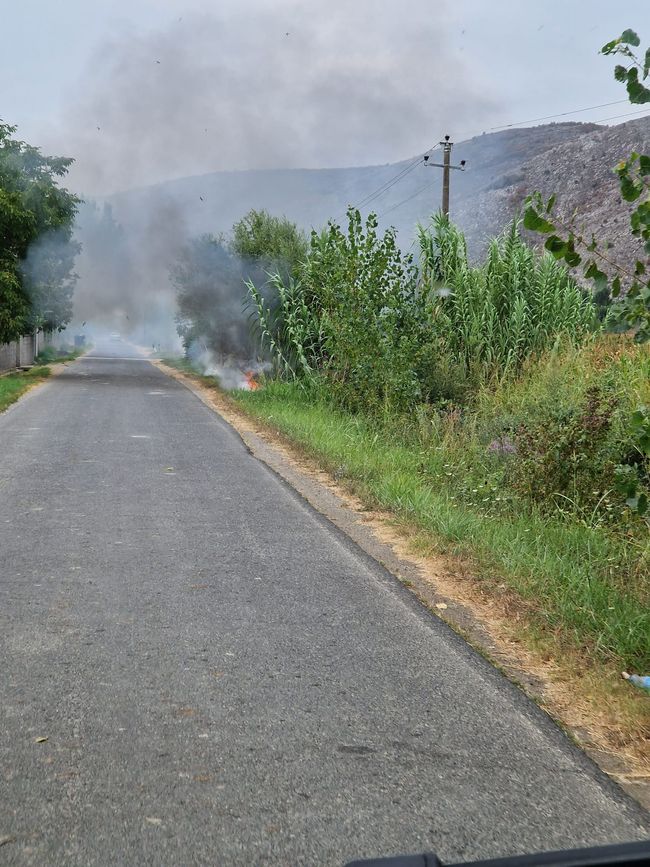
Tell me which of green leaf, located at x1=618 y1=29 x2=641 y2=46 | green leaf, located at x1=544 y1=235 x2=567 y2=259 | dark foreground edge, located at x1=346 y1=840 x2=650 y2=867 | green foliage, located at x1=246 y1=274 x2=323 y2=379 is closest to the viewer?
dark foreground edge, located at x1=346 y1=840 x2=650 y2=867

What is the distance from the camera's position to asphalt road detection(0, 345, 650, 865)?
9.44 feet

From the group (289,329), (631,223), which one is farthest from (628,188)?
(289,329)

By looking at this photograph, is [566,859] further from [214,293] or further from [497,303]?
[214,293]

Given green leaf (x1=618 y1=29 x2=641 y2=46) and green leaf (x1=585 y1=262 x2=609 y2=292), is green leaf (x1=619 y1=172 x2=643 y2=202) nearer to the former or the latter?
green leaf (x1=585 y1=262 x2=609 y2=292)

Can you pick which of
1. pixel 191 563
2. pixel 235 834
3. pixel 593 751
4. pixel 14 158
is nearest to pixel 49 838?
pixel 235 834

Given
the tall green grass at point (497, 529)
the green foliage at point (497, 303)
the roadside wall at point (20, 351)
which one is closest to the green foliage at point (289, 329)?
the green foliage at point (497, 303)

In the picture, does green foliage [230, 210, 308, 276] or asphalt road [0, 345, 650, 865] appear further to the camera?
green foliage [230, 210, 308, 276]

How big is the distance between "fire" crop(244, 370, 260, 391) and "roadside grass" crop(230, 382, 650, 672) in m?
10.5

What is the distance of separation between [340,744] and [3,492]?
19.8ft

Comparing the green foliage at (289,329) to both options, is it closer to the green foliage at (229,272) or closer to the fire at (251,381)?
the fire at (251,381)

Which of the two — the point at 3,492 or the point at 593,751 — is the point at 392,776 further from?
the point at 3,492

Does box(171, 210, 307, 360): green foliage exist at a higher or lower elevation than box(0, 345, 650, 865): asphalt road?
higher

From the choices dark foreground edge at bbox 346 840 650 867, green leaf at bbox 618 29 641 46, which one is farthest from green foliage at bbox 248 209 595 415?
dark foreground edge at bbox 346 840 650 867

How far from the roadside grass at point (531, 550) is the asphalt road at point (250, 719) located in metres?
0.64
